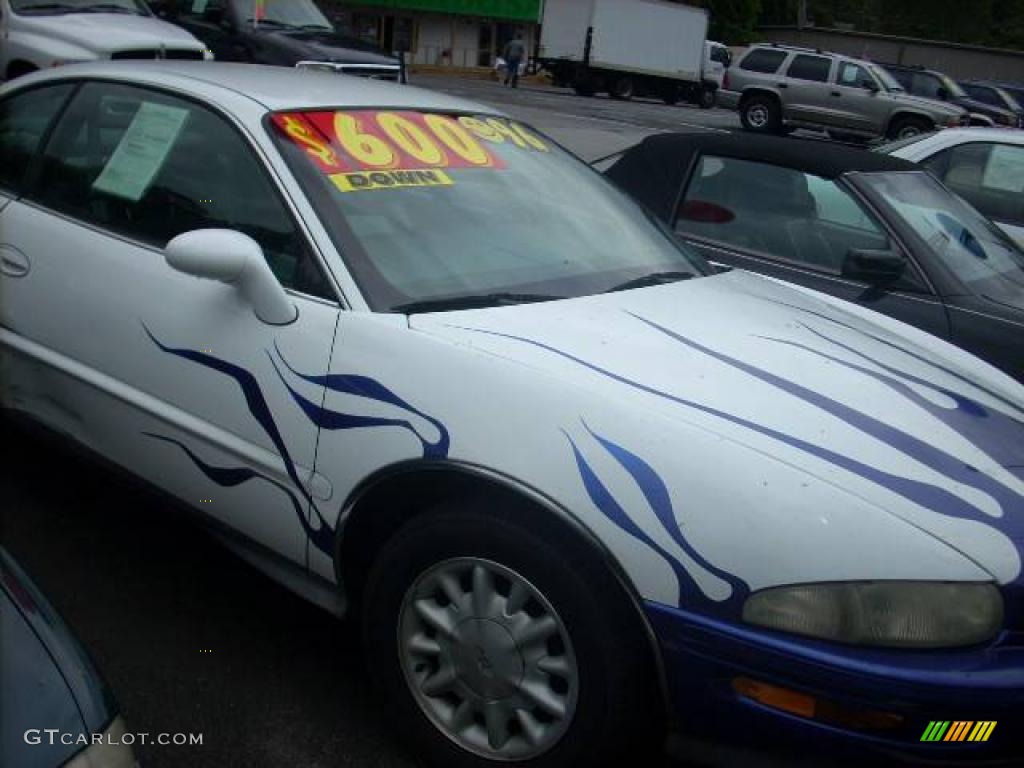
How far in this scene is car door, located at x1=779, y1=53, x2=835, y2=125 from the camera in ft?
75.3

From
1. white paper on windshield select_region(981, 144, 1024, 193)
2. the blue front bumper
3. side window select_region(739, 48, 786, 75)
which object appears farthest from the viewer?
side window select_region(739, 48, 786, 75)

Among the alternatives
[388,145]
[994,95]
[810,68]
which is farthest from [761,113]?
[388,145]

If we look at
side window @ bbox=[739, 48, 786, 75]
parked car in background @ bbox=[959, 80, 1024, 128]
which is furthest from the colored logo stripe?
parked car in background @ bbox=[959, 80, 1024, 128]

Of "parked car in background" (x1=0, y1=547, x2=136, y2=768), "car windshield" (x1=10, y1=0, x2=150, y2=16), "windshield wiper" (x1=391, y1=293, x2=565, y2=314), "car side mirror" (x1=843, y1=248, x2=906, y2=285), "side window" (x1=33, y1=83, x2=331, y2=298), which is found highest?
"car windshield" (x1=10, y1=0, x2=150, y2=16)

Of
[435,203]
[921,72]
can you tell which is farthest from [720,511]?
[921,72]

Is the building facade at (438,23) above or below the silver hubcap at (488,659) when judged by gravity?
above

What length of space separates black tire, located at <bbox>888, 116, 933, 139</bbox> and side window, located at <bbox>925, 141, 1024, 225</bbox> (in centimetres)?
1670

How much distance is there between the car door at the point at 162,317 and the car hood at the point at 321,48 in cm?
772

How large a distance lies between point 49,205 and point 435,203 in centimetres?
133

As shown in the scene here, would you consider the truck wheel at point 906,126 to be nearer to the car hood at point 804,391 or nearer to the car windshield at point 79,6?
the car windshield at point 79,6

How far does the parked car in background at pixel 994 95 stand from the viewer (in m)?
24.1

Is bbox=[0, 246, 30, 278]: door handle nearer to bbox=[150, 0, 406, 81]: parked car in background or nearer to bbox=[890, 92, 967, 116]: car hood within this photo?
bbox=[150, 0, 406, 81]: parked car in background

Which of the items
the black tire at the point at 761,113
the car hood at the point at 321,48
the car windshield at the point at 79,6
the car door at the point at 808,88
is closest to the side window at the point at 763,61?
the car door at the point at 808,88

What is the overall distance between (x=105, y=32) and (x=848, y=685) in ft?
31.4
